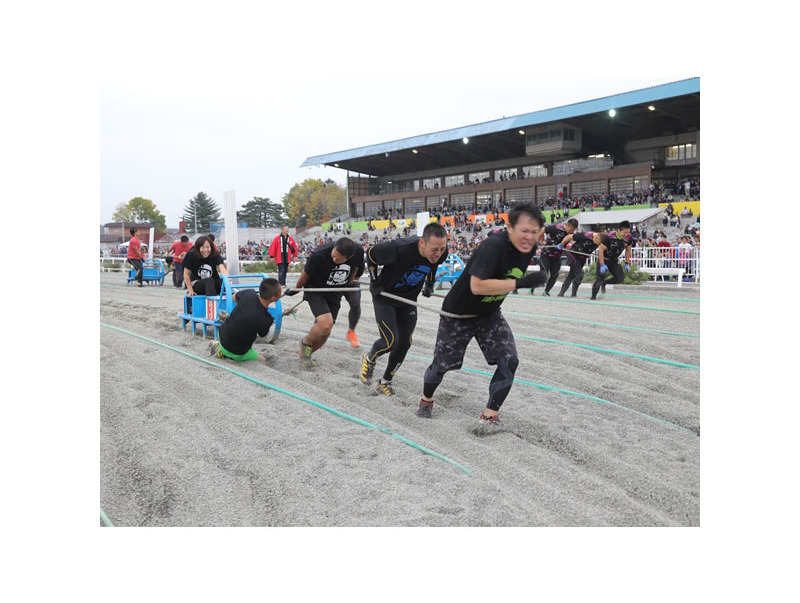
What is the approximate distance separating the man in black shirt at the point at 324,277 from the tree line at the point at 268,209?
66.0 meters

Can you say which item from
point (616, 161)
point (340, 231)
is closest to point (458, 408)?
point (616, 161)

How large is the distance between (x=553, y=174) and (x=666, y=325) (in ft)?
102

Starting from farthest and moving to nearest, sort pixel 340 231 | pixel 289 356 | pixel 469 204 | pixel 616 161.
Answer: pixel 340 231, pixel 469 204, pixel 616 161, pixel 289 356

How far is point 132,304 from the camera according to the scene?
11.4m

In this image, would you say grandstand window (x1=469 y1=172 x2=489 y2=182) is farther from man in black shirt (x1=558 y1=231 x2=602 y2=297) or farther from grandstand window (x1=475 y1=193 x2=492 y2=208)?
man in black shirt (x1=558 y1=231 x2=602 y2=297)

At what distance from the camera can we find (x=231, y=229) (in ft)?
26.2

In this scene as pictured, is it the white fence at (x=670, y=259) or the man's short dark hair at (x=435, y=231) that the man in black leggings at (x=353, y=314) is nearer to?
the man's short dark hair at (x=435, y=231)

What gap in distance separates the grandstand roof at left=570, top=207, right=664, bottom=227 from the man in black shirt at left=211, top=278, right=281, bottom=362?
24000mm

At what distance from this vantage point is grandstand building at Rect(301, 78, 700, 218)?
3194cm

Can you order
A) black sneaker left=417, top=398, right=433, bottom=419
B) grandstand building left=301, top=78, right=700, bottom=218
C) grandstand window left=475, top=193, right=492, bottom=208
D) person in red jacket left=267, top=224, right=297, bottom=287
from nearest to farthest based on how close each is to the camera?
black sneaker left=417, top=398, right=433, bottom=419 < person in red jacket left=267, top=224, right=297, bottom=287 < grandstand building left=301, top=78, right=700, bottom=218 < grandstand window left=475, top=193, right=492, bottom=208

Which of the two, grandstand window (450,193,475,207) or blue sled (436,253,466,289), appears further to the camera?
grandstand window (450,193,475,207)

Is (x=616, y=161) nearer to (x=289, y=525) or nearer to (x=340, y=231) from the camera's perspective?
(x=340, y=231)

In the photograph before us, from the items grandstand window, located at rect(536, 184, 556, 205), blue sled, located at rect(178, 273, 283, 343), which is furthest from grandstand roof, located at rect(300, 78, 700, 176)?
blue sled, located at rect(178, 273, 283, 343)

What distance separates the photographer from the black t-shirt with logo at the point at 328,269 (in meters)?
5.95
